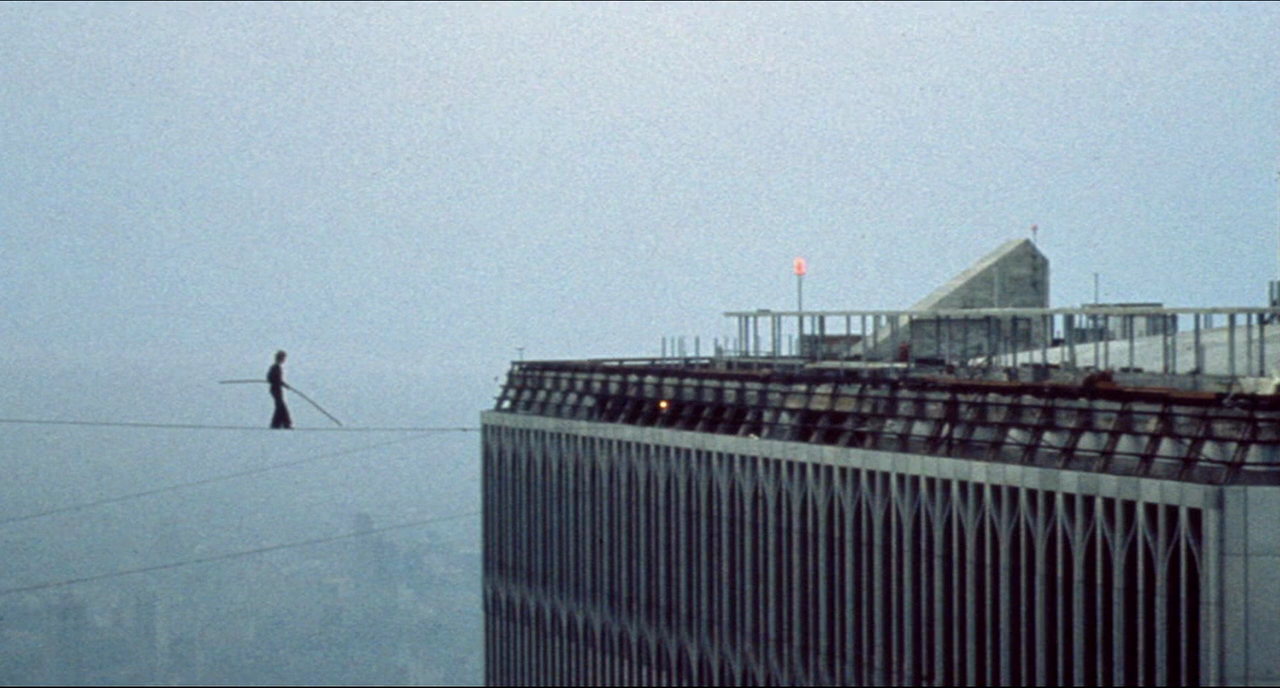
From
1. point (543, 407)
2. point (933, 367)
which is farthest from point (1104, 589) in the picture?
point (543, 407)

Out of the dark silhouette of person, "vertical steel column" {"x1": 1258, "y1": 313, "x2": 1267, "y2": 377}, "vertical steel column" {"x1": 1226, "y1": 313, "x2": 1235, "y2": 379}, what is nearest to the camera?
the dark silhouette of person

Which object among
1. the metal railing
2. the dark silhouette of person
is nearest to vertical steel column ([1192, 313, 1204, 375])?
the metal railing

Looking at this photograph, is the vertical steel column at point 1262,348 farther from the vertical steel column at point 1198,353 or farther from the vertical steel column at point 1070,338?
the vertical steel column at point 1070,338

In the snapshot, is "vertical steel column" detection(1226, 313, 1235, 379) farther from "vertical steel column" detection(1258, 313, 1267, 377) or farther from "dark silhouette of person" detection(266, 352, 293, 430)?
"dark silhouette of person" detection(266, 352, 293, 430)

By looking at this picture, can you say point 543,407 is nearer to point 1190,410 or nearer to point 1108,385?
point 1108,385

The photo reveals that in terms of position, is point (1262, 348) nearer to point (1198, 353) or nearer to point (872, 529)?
point (1198, 353)

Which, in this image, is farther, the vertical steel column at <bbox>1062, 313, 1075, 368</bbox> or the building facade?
the vertical steel column at <bbox>1062, 313, 1075, 368</bbox>

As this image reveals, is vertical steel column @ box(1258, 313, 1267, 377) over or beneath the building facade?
over

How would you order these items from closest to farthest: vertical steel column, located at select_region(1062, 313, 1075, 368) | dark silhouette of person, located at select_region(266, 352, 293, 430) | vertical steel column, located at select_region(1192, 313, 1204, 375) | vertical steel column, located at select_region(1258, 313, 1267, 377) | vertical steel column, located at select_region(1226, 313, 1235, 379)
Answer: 1. dark silhouette of person, located at select_region(266, 352, 293, 430)
2. vertical steel column, located at select_region(1258, 313, 1267, 377)
3. vertical steel column, located at select_region(1226, 313, 1235, 379)
4. vertical steel column, located at select_region(1192, 313, 1204, 375)
5. vertical steel column, located at select_region(1062, 313, 1075, 368)

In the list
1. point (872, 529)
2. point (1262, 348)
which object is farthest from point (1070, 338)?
point (872, 529)

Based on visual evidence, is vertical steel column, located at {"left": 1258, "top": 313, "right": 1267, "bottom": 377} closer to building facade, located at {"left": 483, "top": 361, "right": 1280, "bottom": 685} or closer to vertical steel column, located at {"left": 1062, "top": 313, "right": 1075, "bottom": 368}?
building facade, located at {"left": 483, "top": 361, "right": 1280, "bottom": 685}
